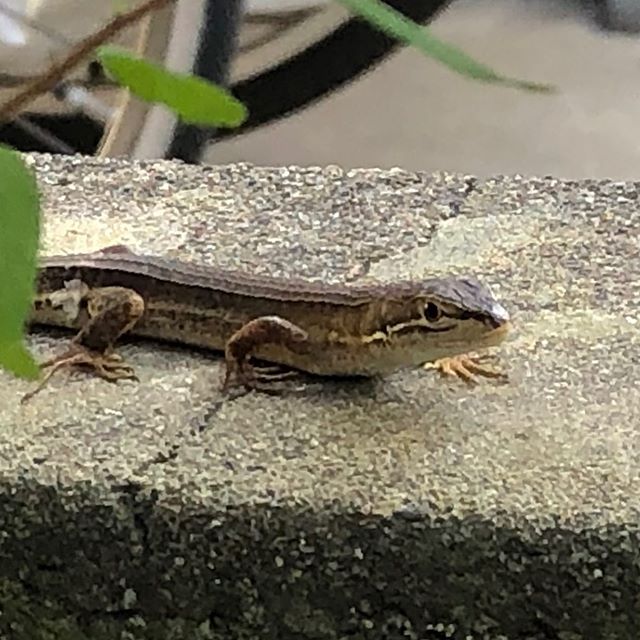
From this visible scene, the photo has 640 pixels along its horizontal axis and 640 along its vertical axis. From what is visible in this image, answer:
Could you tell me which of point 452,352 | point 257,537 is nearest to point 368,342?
point 452,352

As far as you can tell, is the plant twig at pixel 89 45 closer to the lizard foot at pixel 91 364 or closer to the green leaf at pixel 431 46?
the green leaf at pixel 431 46

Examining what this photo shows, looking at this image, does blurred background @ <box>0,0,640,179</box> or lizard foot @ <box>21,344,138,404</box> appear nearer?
lizard foot @ <box>21,344,138,404</box>

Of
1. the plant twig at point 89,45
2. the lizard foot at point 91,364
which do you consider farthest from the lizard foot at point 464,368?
the plant twig at point 89,45

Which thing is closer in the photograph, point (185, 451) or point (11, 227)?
point (11, 227)

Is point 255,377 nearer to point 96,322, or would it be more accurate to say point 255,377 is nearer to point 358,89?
point 96,322

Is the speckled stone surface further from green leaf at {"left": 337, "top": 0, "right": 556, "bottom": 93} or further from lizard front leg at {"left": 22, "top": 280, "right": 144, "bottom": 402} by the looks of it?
green leaf at {"left": 337, "top": 0, "right": 556, "bottom": 93}

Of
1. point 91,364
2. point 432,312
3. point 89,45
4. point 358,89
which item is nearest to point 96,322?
point 91,364

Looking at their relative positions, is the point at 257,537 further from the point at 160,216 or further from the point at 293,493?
the point at 160,216

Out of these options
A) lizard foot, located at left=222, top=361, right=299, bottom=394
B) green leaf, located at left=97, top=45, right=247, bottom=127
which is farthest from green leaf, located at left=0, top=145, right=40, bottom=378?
lizard foot, located at left=222, top=361, right=299, bottom=394
